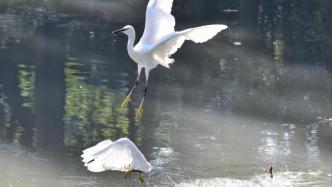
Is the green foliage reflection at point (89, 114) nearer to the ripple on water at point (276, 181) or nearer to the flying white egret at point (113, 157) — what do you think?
the ripple on water at point (276, 181)

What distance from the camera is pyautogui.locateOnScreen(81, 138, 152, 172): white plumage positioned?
5801 mm

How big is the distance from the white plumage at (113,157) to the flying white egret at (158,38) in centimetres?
113

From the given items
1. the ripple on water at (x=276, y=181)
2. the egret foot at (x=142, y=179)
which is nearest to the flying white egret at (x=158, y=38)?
the egret foot at (x=142, y=179)

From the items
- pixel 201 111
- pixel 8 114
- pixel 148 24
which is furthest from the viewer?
pixel 201 111

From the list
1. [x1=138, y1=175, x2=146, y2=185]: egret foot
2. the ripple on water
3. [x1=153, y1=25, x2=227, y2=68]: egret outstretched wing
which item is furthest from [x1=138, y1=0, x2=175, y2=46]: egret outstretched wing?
the ripple on water

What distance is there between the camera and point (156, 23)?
7590 millimetres

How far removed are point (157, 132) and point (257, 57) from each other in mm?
4860

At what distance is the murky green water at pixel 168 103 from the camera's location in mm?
7930

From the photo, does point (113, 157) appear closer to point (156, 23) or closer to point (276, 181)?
point (156, 23)

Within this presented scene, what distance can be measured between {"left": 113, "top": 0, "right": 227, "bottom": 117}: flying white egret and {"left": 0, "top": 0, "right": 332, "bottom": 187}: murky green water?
114 centimetres

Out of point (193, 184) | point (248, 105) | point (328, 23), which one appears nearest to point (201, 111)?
point (248, 105)

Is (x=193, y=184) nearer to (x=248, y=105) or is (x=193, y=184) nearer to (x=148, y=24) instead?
(x=148, y=24)

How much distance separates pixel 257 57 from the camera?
1330 cm

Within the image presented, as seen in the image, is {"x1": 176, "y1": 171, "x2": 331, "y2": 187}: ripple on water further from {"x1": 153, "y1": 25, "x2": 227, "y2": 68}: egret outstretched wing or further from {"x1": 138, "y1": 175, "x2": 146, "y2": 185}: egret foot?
{"x1": 153, "y1": 25, "x2": 227, "y2": 68}: egret outstretched wing
